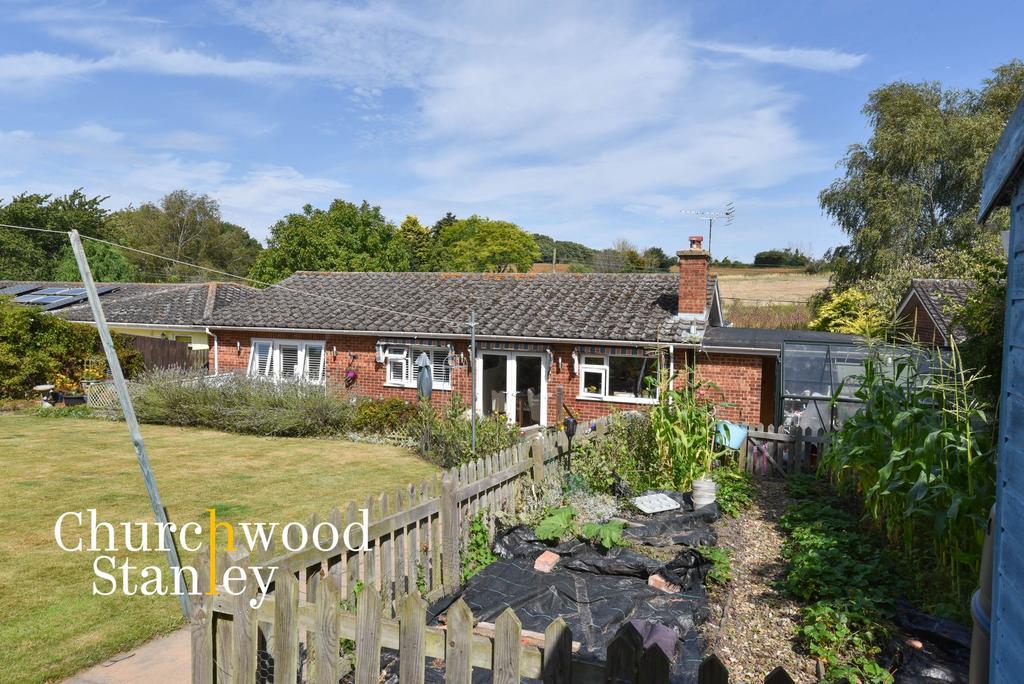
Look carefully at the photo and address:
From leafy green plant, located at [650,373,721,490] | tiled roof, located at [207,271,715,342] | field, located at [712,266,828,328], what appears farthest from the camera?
field, located at [712,266,828,328]

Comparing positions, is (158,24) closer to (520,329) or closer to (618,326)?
(520,329)

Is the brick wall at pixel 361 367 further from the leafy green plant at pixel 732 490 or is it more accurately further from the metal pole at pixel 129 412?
the metal pole at pixel 129 412

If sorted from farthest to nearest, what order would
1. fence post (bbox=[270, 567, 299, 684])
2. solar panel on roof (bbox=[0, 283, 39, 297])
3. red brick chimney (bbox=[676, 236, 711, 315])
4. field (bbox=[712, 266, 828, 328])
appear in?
field (bbox=[712, 266, 828, 328]), solar panel on roof (bbox=[0, 283, 39, 297]), red brick chimney (bbox=[676, 236, 711, 315]), fence post (bbox=[270, 567, 299, 684])

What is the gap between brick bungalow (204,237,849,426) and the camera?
15.0 metres

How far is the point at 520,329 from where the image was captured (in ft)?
53.9

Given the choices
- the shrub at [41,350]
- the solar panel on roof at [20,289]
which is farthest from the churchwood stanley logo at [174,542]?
the solar panel on roof at [20,289]

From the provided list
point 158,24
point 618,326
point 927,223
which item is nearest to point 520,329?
point 618,326

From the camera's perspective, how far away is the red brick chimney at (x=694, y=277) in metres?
15.5

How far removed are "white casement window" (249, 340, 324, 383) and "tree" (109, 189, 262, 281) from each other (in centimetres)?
4154

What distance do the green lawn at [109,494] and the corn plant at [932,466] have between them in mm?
6400

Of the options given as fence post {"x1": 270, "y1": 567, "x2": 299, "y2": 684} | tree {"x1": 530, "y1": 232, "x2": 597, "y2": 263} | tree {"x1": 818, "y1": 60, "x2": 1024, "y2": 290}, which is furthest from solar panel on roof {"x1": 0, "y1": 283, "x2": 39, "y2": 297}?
tree {"x1": 530, "y1": 232, "x2": 597, "y2": 263}

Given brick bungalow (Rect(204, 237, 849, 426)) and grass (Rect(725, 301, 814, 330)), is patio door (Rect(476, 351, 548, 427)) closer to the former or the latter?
brick bungalow (Rect(204, 237, 849, 426))

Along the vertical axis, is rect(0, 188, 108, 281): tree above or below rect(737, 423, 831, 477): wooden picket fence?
above

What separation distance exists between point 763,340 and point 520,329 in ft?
19.3
